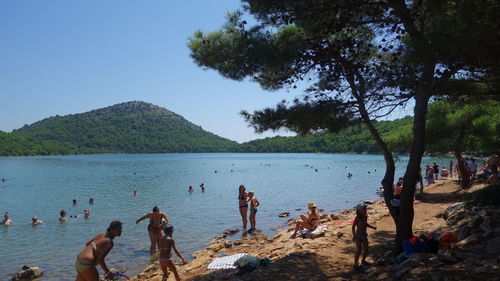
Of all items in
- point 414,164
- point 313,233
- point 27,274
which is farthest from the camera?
point 313,233

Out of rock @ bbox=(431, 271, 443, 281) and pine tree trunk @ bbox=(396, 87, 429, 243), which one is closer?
rock @ bbox=(431, 271, 443, 281)

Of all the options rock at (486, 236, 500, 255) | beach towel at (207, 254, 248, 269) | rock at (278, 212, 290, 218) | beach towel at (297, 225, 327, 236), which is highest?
rock at (486, 236, 500, 255)

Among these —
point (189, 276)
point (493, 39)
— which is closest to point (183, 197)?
point (189, 276)

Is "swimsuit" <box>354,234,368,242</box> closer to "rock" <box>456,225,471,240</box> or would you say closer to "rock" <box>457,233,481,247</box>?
"rock" <box>457,233,481,247</box>

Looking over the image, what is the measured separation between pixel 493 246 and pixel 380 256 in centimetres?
225

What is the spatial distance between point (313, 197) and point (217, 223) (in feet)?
36.5

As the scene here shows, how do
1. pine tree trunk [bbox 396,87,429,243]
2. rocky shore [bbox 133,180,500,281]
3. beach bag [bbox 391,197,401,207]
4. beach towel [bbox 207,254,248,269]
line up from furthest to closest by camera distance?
beach towel [bbox 207,254,248,269] < beach bag [bbox 391,197,401,207] < pine tree trunk [bbox 396,87,429,243] < rocky shore [bbox 133,180,500,281]

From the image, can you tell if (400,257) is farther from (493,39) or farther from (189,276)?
(189,276)

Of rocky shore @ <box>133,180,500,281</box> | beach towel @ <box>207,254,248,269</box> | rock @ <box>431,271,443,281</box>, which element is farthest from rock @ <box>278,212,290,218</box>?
rock @ <box>431,271,443,281</box>

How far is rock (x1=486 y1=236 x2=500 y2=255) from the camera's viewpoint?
5.22m

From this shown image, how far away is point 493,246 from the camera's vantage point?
537 centimetres

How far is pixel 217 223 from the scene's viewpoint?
16.4 m

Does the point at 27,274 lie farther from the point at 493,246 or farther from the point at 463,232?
→ the point at 493,246

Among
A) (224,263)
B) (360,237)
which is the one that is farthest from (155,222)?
(360,237)
